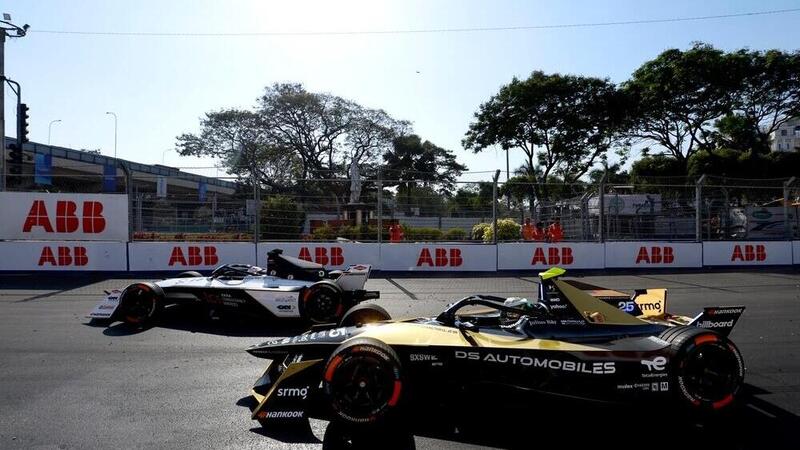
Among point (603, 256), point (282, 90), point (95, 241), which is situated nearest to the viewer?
point (95, 241)

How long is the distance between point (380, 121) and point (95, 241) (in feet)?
116

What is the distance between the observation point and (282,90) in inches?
1816

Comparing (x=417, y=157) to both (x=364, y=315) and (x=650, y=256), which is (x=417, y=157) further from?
(x=364, y=315)

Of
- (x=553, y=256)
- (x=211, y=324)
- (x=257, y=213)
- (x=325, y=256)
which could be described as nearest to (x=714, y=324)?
(x=211, y=324)

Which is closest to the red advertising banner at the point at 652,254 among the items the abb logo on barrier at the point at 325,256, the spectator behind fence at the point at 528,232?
the spectator behind fence at the point at 528,232

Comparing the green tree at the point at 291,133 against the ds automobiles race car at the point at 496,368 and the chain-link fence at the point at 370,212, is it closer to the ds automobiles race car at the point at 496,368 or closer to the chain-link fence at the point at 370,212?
the chain-link fence at the point at 370,212

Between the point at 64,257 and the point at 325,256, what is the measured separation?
21.0ft

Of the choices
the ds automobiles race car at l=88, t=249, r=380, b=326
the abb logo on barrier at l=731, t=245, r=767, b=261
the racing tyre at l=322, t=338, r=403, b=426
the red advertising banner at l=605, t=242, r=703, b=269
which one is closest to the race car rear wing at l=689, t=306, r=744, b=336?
the racing tyre at l=322, t=338, r=403, b=426

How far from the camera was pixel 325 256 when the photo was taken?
50.8 ft

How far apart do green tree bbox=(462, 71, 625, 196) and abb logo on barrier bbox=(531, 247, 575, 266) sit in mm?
21470

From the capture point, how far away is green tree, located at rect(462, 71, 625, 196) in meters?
36.3

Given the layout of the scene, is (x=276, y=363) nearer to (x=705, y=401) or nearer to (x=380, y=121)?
(x=705, y=401)

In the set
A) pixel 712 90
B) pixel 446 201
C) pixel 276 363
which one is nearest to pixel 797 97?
pixel 712 90

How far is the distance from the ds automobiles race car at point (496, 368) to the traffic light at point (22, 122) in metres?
20.6
